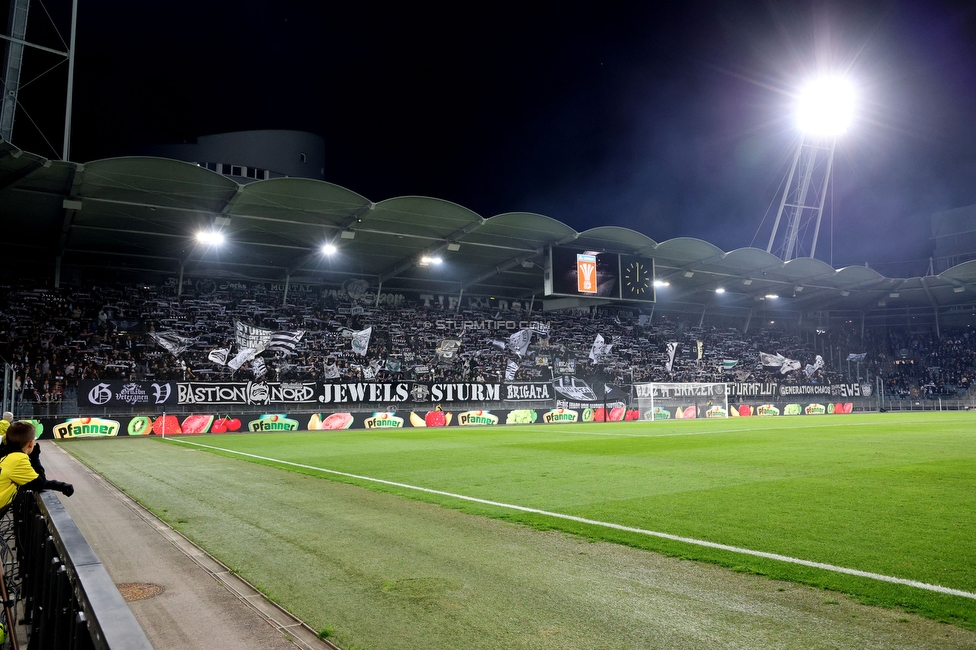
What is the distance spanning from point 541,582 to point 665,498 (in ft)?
15.4

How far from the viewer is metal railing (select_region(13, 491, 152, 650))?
82.3 inches

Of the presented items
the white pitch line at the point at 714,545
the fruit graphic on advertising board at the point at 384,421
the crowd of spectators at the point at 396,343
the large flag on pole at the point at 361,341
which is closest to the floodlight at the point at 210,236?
Answer: the crowd of spectators at the point at 396,343

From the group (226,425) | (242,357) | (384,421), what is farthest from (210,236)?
(384,421)

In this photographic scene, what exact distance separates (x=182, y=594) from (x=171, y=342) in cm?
3278

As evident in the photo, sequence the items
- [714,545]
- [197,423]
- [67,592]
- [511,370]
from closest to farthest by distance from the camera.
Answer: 1. [67,592]
2. [714,545]
3. [197,423]
4. [511,370]

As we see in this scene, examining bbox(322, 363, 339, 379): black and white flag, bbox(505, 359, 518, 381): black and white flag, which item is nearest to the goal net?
bbox(505, 359, 518, 381): black and white flag

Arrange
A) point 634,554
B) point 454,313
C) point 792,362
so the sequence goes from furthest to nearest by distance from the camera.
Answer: point 792,362
point 454,313
point 634,554

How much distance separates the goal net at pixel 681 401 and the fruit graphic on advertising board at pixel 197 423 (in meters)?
25.1

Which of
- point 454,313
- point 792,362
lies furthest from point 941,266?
point 454,313

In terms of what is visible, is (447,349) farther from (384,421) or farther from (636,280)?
(636,280)

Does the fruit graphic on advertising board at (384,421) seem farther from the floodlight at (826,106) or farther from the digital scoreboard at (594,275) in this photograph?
the floodlight at (826,106)

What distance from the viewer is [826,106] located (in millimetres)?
52438

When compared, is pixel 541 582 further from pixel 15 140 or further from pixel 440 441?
pixel 15 140

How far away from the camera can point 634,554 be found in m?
6.53
